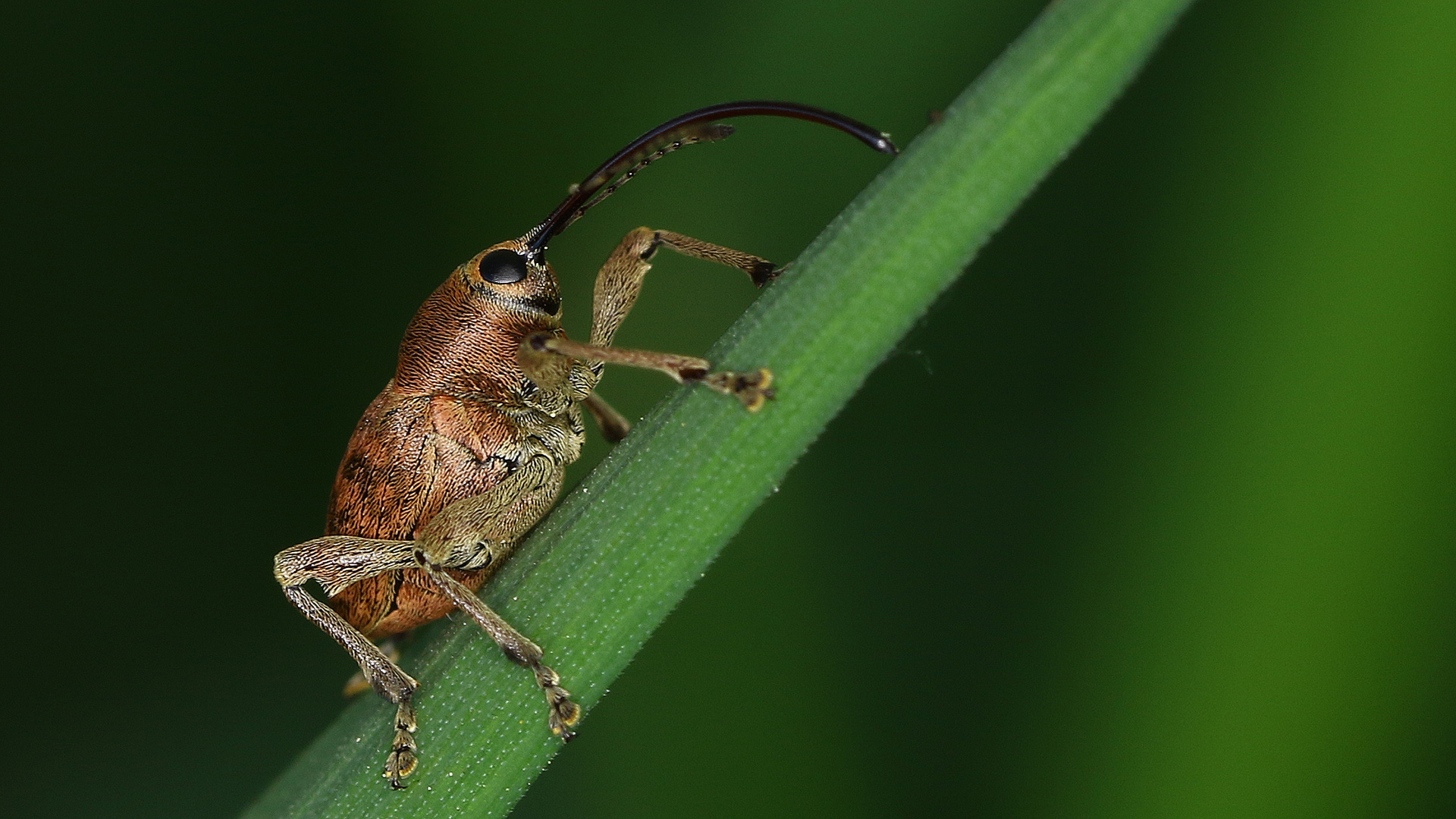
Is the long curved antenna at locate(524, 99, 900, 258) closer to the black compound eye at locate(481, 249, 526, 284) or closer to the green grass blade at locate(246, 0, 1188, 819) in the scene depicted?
the black compound eye at locate(481, 249, 526, 284)

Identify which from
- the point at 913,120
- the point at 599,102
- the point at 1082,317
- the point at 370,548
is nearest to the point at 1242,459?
the point at 1082,317

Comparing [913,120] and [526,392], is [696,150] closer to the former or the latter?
[913,120]

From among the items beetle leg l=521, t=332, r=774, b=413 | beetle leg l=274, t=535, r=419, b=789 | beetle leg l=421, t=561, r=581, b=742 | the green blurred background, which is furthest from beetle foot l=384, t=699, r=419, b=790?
the green blurred background

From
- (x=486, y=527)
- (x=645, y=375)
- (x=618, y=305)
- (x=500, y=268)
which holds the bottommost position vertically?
(x=486, y=527)

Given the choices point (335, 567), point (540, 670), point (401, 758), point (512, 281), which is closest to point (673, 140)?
point (512, 281)

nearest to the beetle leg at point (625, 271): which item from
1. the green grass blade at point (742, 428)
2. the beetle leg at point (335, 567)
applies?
the beetle leg at point (335, 567)

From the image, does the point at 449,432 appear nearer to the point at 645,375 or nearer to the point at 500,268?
the point at 500,268

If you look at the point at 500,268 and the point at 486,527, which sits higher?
the point at 500,268

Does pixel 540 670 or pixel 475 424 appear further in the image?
pixel 475 424
